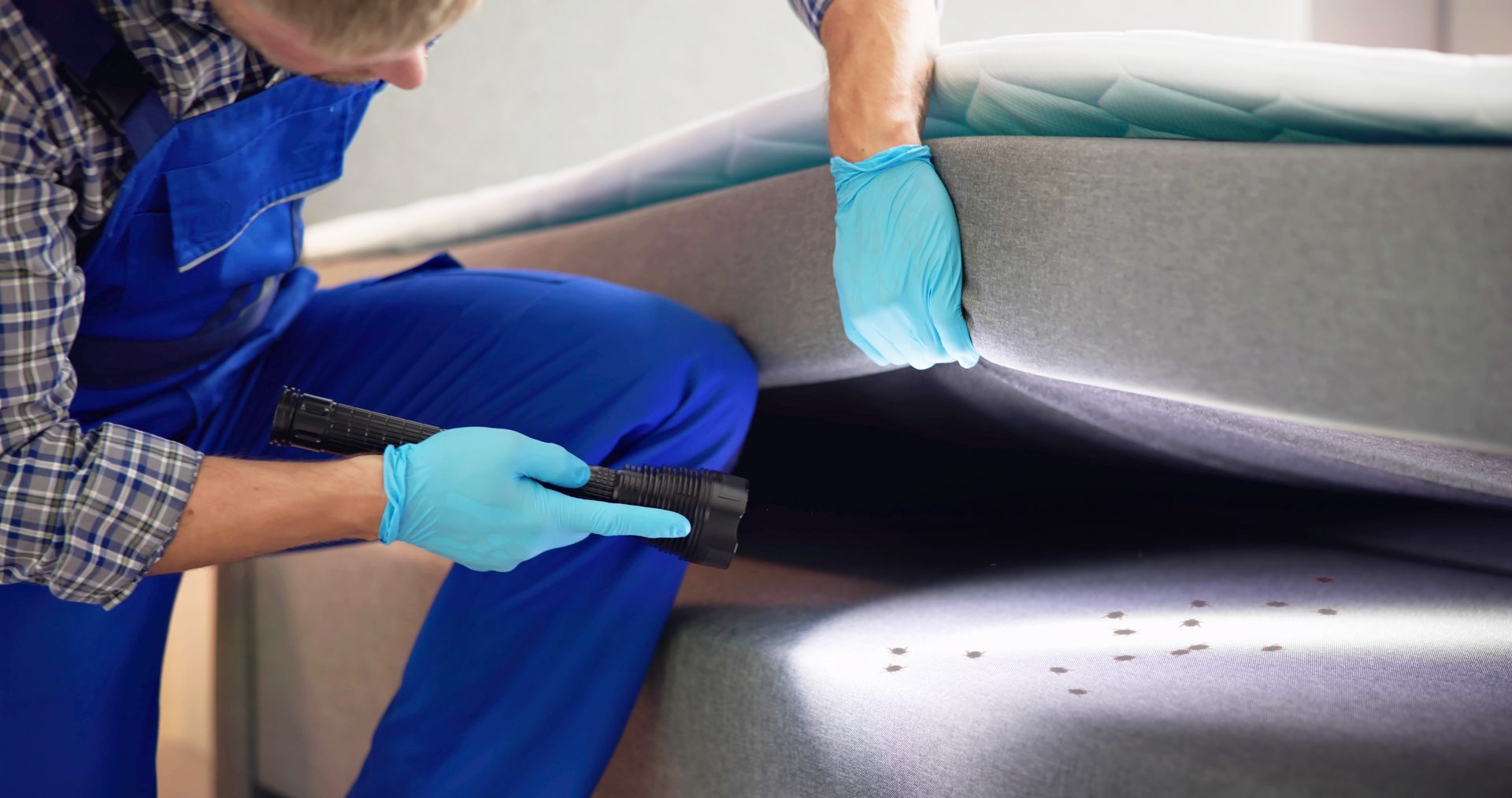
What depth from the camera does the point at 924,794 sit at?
524 millimetres

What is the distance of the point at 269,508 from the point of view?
0.61 meters

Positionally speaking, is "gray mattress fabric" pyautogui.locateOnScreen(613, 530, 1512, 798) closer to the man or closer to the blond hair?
the man

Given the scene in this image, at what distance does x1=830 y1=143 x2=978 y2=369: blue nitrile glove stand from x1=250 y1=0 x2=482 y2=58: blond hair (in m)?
0.26

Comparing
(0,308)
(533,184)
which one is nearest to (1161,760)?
(0,308)

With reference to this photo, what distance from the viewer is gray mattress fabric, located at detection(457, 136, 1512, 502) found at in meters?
0.40

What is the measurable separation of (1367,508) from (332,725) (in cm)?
102

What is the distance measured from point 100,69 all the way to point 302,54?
0.11 meters

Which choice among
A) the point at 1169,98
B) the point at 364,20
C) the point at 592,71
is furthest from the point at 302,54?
the point at 592,71

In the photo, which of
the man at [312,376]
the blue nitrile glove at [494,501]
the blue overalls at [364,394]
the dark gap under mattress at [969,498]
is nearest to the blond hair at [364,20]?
the man at [312,376]

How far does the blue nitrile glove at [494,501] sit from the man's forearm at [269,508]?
0.05 feet

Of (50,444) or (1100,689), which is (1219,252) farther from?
(50,444)

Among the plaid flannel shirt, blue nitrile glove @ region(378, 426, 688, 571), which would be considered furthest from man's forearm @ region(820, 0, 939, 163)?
the plaid flannel shirt

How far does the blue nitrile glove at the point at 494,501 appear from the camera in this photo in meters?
Result: 0.62

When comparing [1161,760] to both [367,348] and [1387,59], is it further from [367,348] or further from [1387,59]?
[367,348]
